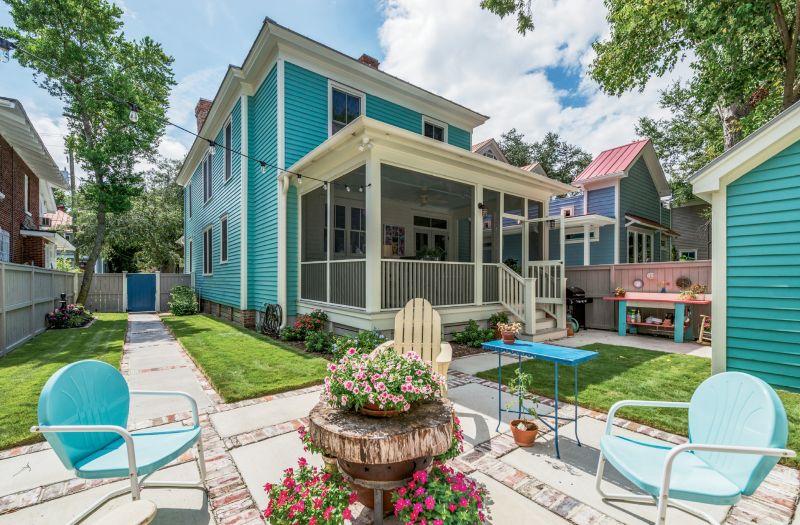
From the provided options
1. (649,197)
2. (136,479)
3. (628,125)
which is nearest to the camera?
(136,479)

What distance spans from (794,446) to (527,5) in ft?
30.3

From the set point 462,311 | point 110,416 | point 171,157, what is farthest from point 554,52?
point 171,157

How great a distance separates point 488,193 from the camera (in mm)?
8242

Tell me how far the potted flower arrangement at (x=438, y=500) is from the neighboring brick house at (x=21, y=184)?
12311 millimetres

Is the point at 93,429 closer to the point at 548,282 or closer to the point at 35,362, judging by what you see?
the point at 35,362

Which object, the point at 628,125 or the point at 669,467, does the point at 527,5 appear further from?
the point at 628,125

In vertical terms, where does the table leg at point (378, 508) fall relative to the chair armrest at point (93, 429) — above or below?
below

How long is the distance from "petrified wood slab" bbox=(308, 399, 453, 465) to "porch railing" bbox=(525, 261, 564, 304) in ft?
21.9

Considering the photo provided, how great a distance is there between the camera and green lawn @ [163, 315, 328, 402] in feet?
14.5

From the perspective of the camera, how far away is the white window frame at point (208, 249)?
41.2 feet

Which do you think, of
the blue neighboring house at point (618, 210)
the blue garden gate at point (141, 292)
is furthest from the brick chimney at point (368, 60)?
the blue garden gate at point (141, 292)

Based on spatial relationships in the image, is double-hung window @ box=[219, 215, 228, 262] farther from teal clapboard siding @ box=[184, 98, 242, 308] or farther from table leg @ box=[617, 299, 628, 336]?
table leg @ box=[617, 299, 628, 336]

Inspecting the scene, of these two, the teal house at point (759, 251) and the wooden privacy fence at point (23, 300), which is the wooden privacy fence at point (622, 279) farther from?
the wooden privacy fence at point (23, 300)

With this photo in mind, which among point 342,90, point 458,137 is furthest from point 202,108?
point 458,137
